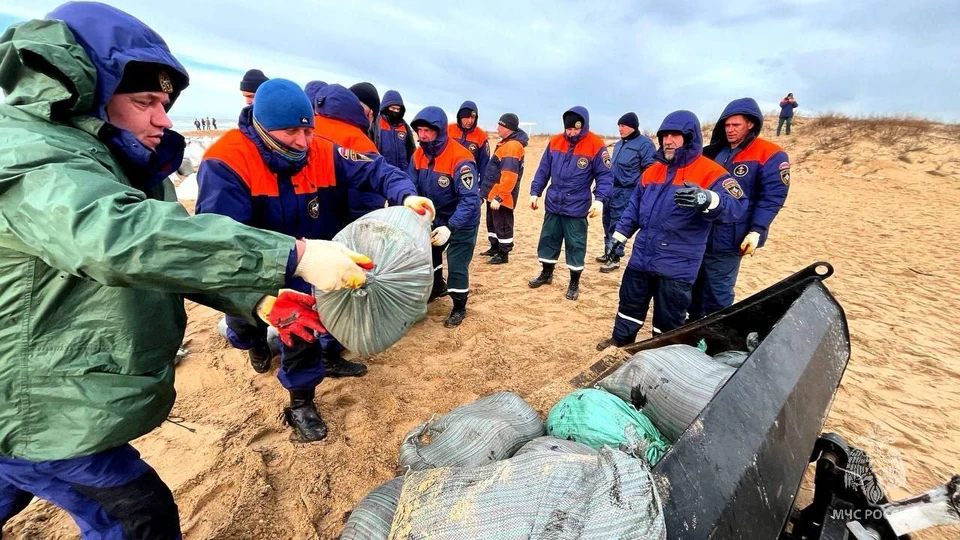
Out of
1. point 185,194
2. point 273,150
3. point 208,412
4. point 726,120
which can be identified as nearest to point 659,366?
point 273,150

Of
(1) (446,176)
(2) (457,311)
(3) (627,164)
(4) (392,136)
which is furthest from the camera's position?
(3) (627,164)

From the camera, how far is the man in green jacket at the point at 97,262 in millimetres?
903

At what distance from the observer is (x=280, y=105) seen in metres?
2.05

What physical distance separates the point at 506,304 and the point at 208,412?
2.88 m

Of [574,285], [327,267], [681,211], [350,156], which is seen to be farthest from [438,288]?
[327,267]

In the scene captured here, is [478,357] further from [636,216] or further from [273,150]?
[273,150]

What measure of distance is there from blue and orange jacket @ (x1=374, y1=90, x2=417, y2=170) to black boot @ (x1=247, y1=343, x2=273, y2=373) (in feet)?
9.05

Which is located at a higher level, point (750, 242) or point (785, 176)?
point (785, 176)

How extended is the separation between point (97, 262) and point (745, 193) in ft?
12.6

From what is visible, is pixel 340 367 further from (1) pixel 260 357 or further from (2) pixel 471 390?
(2) pixel 471 390

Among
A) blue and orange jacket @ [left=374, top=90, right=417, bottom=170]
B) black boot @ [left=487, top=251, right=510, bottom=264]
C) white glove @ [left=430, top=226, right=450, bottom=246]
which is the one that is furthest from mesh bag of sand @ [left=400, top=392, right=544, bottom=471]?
black boot @ [left=487, top=251, right=510, bottom=264]

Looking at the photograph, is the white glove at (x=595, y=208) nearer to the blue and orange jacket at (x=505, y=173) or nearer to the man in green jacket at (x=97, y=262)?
the blue and orange jacket at (x=505, y=173)

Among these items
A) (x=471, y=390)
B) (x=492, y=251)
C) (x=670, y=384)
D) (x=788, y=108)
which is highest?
(x=788, y=108)

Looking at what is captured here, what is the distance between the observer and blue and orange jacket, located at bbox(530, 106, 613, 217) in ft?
15.9
